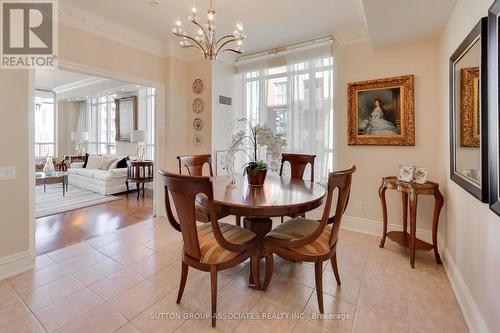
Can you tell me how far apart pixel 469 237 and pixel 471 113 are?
0.90m

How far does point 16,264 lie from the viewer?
7.50 feet

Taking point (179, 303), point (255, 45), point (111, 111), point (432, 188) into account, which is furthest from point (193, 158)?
point (111, 111)

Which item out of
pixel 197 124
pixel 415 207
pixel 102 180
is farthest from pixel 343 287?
pixel 102 180

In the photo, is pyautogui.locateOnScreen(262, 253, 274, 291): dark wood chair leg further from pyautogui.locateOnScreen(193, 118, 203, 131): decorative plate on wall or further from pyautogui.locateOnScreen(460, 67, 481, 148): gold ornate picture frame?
pyautogui.locateOnScreen(193, 118, 203, 131): decorative plate on wall

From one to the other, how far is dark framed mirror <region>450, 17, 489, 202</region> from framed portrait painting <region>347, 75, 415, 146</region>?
2.46 feet

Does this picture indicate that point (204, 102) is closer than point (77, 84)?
Yes

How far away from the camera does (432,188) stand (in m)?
2.39

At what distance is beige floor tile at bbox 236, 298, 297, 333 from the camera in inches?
63.1

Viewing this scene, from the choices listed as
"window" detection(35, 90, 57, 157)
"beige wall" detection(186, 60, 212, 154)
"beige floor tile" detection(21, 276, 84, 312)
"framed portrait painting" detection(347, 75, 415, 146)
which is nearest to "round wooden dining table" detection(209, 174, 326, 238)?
"framed portrait painting" detection(347, 75, 415, 146)

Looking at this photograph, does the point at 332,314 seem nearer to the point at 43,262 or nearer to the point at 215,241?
the point at 215,241

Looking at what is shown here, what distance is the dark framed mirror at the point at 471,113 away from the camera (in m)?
1.40

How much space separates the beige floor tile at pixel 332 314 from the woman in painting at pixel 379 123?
2118 millimetres

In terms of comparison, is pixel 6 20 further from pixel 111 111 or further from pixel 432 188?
pixel 111 111

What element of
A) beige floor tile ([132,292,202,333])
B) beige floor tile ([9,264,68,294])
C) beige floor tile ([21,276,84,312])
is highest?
beige floor tile ([9,264,68,294])
